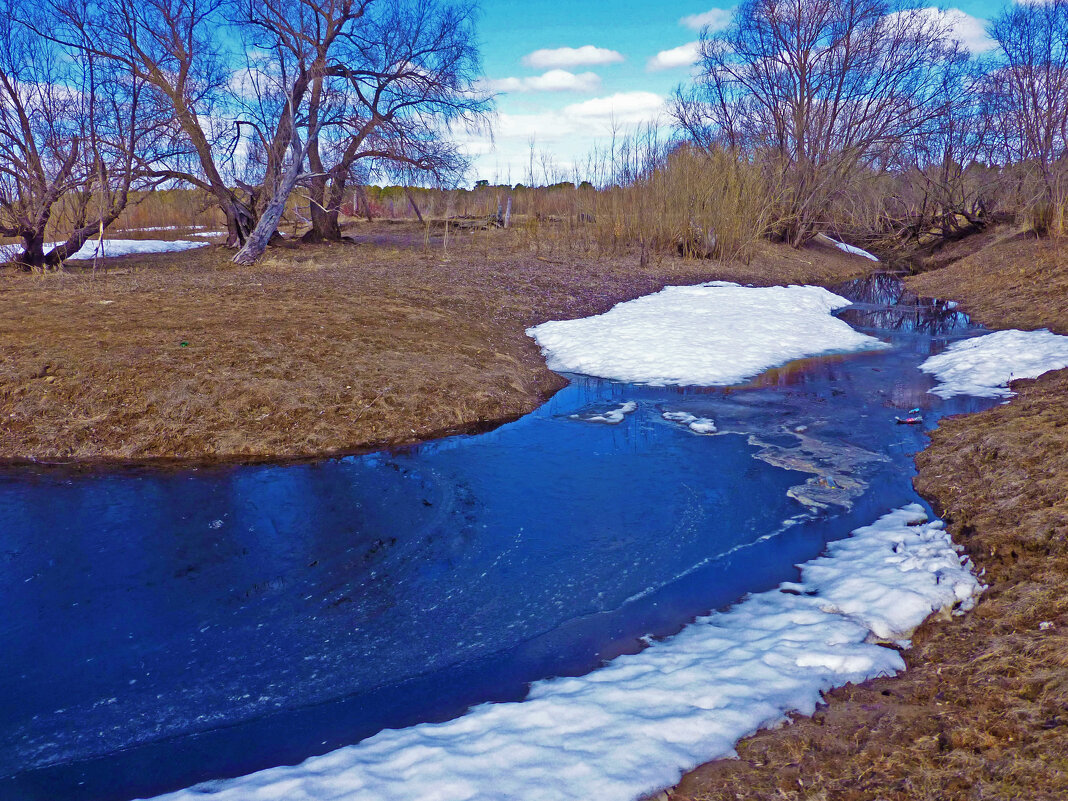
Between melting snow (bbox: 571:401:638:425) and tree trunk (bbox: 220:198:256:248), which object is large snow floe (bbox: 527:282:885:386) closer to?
melting snow (bbox: 571:401:638:425)

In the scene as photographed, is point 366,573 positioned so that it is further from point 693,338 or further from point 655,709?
point 693,338

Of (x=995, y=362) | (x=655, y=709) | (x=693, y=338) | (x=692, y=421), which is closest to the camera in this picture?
(x=655, y=709)

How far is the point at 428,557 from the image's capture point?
4.62m

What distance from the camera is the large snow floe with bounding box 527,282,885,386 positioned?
9.42 m

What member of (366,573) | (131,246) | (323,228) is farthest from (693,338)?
(131,246)

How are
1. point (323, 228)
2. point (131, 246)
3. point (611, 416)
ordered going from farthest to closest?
point (131, 246), point (323, 228), point (611, 416)

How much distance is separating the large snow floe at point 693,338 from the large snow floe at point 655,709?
16.8ft

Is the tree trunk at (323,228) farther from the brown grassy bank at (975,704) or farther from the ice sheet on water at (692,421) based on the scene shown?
the brown grassy bank at (975,704)

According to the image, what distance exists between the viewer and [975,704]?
2.74 meters

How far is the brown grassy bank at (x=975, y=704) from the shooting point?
2350mm

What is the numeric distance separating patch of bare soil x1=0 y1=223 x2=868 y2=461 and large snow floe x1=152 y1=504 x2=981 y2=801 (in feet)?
12.9

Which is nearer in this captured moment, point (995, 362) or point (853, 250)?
point (995, 362)

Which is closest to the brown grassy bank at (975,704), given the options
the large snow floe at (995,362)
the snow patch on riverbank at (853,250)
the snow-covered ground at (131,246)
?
the large snow floe at (995,362)

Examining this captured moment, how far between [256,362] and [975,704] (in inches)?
272
